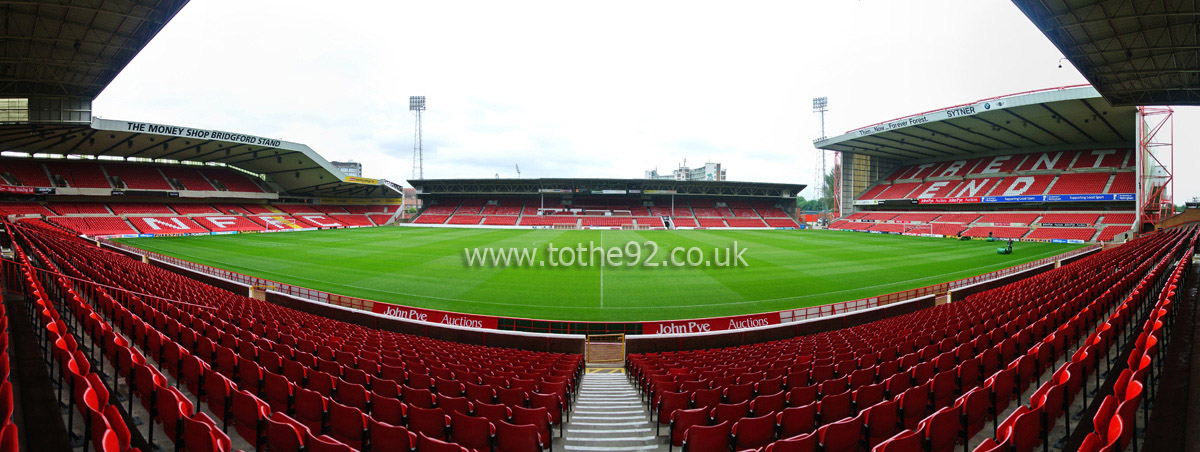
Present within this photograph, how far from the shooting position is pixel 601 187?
7406cm

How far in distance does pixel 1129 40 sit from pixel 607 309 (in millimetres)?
21534

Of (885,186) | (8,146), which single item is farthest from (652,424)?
(885,186)

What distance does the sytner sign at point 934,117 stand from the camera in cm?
3816

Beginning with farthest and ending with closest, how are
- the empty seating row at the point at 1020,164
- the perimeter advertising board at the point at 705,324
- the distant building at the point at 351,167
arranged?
the distant building at the point at 351,167, the empty seating row at the point at 1020,164, the perimeter advertising board at the point at 705,324

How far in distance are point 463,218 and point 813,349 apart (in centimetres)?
6537

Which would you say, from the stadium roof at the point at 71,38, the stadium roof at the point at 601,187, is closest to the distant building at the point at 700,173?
the stadium roof at the point at 601,187

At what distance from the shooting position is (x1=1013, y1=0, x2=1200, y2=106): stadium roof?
14523 millimetres

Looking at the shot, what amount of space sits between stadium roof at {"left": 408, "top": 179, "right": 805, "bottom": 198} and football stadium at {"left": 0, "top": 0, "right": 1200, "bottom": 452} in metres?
22.2

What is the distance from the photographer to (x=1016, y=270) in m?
21.2

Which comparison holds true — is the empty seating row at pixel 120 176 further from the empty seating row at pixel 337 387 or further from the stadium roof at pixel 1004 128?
the stadium roof at pixel 1004 128

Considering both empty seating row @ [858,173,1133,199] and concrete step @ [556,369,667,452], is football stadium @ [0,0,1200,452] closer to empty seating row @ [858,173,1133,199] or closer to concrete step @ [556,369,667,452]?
concrete step @ [556,369,667,452]

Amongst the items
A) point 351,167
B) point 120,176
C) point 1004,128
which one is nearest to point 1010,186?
point 1004,128

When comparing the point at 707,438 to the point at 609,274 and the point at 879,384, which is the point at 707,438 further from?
the point at 609,274

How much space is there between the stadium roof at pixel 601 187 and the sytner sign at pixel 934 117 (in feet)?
83.3
